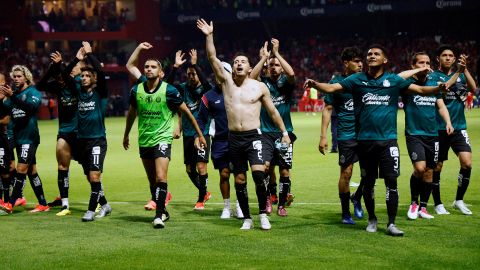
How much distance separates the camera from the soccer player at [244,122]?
36.6ft

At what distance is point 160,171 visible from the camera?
11.6 m

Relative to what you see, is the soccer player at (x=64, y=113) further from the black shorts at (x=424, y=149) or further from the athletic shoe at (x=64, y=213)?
the black shorts at (x=424, y=149)

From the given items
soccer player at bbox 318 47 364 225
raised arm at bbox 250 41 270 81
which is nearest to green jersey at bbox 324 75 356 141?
soccer player at bbox 318 47 364 225

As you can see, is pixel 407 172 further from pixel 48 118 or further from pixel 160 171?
pixel 48 118

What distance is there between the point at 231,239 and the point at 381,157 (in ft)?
7.21

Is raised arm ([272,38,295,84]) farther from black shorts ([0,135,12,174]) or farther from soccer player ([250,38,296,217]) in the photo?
black shorts ([0,135,12,174])

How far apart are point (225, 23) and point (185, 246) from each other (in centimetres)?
6225

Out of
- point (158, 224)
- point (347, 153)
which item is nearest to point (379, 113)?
point (347, 153)

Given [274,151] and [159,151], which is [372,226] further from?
[159,151]

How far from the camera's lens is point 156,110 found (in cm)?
1173

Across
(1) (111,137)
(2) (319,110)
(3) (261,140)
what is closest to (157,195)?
→ (3) (261,140)

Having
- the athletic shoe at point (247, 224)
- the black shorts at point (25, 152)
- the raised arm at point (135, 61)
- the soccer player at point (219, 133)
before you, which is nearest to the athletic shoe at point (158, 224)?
the athletic shoe at point (247, 224)

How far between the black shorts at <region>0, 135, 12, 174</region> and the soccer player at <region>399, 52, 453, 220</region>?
6.67 m

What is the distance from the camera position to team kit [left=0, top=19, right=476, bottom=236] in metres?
10.6
